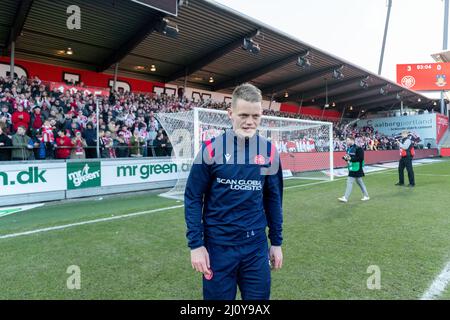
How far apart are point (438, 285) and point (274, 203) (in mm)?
2582

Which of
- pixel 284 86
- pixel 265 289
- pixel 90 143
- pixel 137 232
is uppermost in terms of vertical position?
pixel 284 86

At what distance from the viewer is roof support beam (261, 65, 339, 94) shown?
23297 millimetres

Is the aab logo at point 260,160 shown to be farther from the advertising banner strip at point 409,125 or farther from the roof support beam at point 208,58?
the advertising banner strip at point 409,125

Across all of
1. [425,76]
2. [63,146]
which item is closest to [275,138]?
[63,146]

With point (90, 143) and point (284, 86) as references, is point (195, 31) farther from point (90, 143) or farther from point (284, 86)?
point (284, 86)

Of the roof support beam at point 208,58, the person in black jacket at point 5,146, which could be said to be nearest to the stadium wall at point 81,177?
the person in black jacket at point 5,146

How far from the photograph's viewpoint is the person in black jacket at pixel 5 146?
28.7 feet

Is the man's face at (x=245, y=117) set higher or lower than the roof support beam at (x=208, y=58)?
lower

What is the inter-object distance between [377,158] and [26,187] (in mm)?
24891

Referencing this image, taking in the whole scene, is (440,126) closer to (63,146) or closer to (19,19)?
(63,146)

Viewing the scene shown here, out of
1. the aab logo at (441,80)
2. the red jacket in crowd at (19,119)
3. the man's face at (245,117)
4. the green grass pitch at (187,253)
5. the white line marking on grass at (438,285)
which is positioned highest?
the aab logo at (441,80)

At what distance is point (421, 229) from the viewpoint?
590cm

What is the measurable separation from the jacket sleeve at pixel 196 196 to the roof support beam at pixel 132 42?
1267cm
